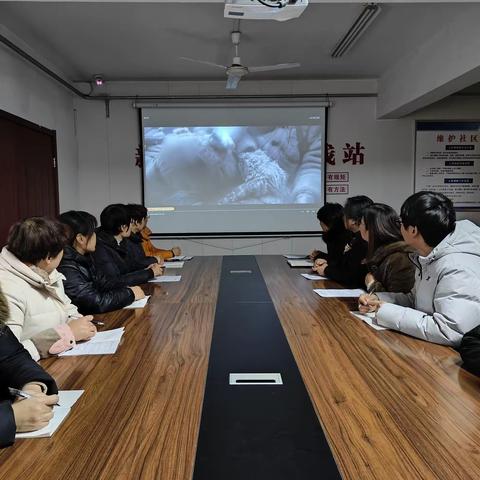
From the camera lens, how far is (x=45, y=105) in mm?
4574

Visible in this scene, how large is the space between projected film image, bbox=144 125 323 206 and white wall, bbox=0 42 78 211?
0.88 metres

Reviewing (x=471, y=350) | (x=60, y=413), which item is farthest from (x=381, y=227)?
(x=60, y=413)

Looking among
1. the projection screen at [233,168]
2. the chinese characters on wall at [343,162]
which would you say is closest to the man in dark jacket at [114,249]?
the projection screen at [233,168]

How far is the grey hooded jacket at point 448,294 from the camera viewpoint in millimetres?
1487

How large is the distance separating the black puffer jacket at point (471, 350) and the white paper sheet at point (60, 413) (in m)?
1.09

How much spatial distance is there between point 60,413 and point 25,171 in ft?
11.7

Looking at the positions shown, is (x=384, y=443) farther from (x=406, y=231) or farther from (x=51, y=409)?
(x=406, y=231)

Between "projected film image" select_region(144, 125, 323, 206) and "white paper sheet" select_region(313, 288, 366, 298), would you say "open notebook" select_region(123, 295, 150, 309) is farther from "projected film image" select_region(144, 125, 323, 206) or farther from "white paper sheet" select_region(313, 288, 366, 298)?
"projected film image" select_region(144, 125, 323, 206)

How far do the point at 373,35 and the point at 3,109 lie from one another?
10.5 ft

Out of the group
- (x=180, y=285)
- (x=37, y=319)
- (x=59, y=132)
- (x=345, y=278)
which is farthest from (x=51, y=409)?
(x=59, y=132)

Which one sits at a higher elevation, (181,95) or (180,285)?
(181,95)

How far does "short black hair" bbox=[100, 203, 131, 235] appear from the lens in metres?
2.80

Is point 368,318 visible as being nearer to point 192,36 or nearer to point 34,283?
point 34,283

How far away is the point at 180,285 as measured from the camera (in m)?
2.77
